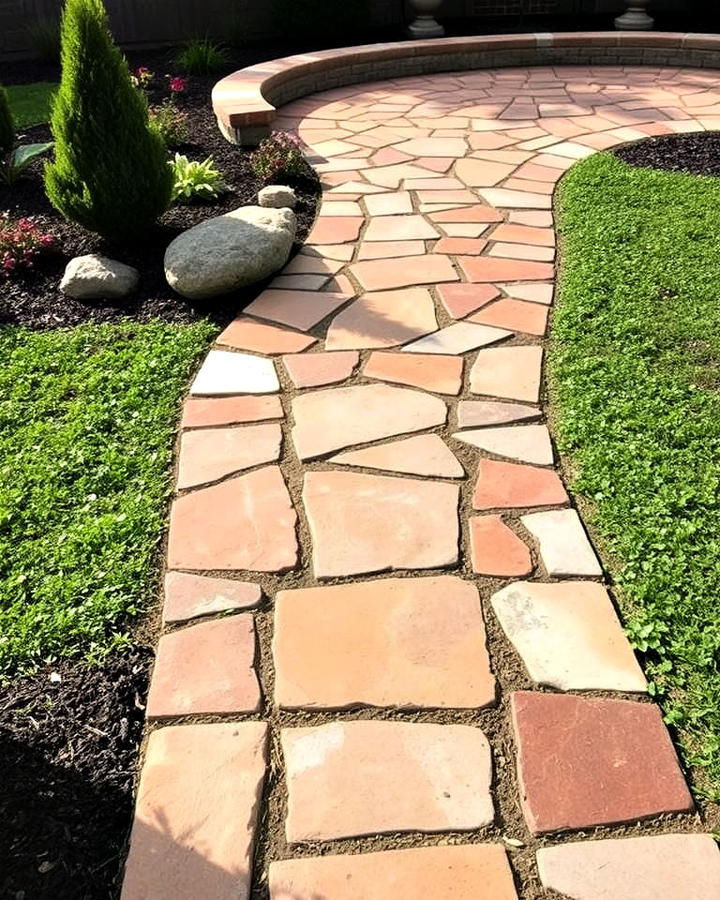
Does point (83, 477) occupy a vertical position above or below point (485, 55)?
below

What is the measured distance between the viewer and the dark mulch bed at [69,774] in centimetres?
163

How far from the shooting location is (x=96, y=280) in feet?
13.2

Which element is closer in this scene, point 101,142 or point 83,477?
point 83,477

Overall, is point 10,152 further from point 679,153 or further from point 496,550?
point 496,550

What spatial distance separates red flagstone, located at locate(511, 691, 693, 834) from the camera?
67.4 inches

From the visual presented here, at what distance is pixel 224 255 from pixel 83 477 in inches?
61.1

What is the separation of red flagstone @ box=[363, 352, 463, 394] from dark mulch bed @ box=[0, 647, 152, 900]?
160 centimetres

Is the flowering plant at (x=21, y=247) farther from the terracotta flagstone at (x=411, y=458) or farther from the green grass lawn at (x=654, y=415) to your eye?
the green grass lawn at (x=654, y=415)

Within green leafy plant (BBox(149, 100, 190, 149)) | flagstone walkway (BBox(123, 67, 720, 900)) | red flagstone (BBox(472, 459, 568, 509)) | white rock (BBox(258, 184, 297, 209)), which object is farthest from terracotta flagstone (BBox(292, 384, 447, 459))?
green leafy plant (BBox(149, 100, 190, 149))

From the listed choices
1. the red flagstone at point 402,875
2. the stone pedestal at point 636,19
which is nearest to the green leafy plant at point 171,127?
the red flagstone at point 402,875

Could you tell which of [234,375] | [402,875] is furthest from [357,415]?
[402,875]

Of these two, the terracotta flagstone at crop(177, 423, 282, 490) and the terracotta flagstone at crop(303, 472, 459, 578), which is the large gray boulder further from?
the terracotta flagstone at crop(303, 472, 459, 578)

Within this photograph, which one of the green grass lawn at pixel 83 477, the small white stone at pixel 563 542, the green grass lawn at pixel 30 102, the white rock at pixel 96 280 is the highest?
the green grass lawn at pixel 30 102

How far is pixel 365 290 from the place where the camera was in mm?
4031
